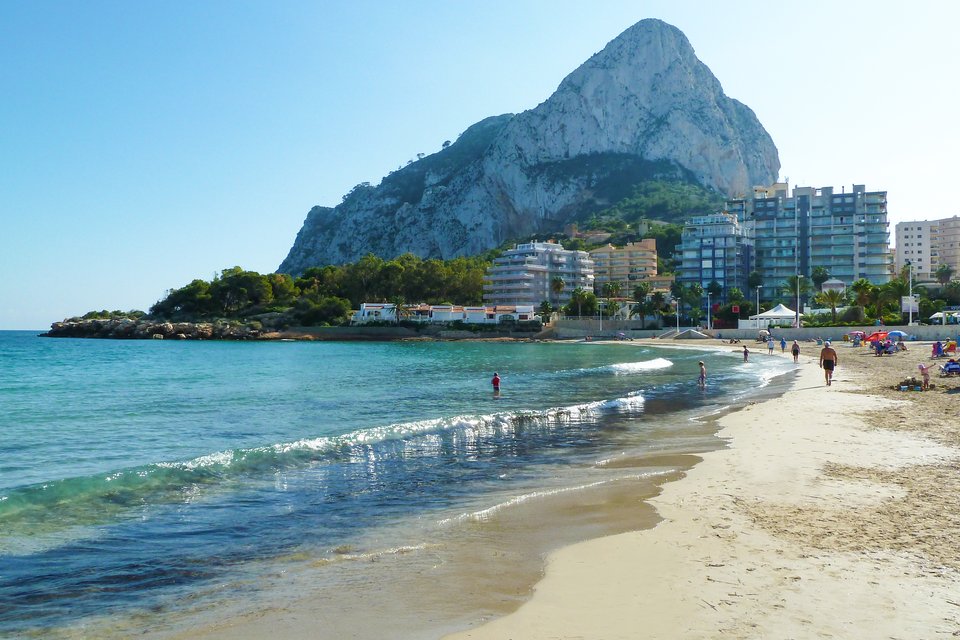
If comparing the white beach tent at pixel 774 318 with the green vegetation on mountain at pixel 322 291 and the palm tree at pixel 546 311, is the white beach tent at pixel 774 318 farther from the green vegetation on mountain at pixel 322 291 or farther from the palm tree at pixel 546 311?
the green vegetation on mountain at pixel 322 291

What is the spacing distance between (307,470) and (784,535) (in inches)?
386

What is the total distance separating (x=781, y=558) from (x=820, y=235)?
14251 cm

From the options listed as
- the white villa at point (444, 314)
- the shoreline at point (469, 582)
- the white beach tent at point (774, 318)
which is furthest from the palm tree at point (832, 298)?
the shoreline at point (469, 582)

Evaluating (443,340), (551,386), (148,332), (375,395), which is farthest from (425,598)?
(148,332)

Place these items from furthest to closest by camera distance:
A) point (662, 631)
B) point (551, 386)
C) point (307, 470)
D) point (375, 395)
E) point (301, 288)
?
point (301, 288), point (551, 386), point (375, 395), point (307, 470), point (662, 631)

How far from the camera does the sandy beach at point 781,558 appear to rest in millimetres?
6086

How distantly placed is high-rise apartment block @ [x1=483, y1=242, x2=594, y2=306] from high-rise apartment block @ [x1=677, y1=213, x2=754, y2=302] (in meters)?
23.0

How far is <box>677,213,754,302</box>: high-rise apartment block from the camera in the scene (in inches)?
5276

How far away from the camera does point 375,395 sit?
30750 millimetres

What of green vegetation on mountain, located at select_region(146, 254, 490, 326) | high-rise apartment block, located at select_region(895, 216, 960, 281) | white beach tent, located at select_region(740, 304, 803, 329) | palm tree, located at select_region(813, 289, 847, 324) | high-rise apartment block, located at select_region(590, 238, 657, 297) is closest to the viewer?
palm tree, located at select_region(813, 289, 847, 324)

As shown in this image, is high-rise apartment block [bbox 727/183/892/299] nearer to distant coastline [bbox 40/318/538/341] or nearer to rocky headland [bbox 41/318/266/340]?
distant coastline [bbox 40/318/538/341]

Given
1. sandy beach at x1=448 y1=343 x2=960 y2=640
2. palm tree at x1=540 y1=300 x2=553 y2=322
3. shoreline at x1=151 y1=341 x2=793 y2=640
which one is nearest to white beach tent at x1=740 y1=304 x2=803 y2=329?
palm tree at x1=540 y1=300 x2=553 y2=322

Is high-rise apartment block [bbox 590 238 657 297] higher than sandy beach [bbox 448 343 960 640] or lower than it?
higher

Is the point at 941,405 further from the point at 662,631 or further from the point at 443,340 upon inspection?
the point at 443,340
